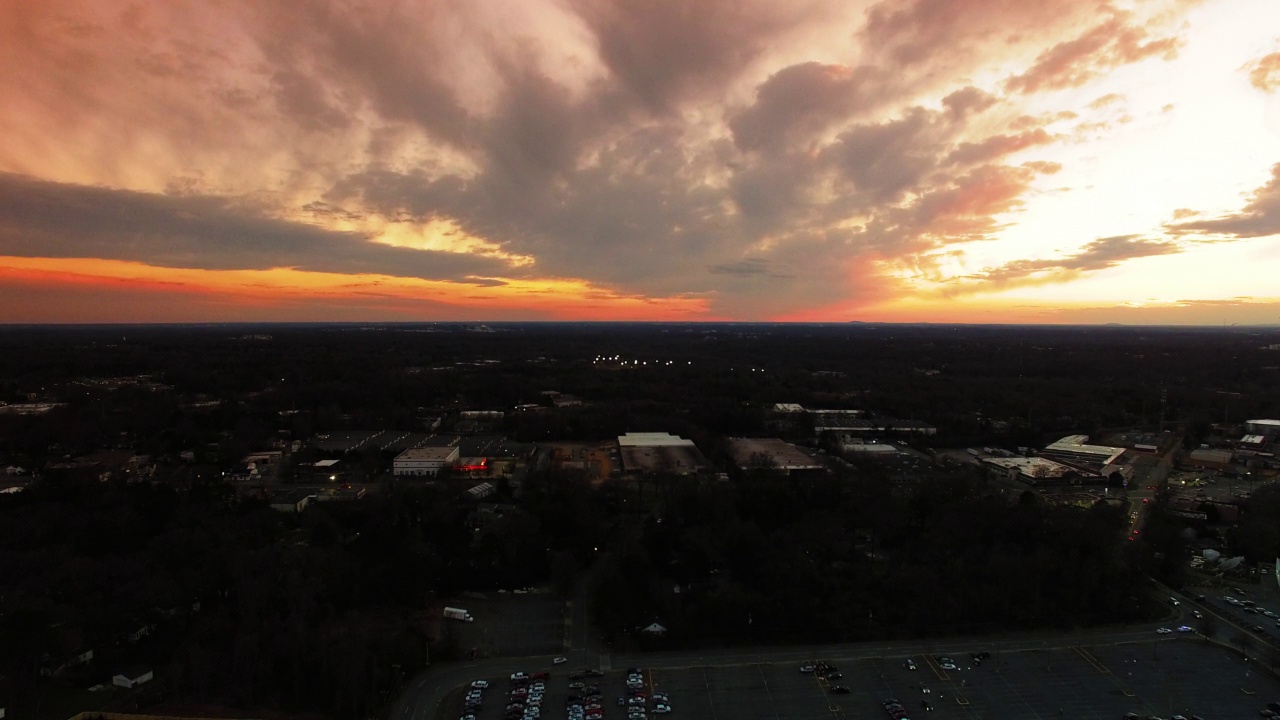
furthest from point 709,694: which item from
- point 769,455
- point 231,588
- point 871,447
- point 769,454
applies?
point 871,447

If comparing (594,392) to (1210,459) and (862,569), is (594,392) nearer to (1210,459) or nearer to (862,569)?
(862,569)

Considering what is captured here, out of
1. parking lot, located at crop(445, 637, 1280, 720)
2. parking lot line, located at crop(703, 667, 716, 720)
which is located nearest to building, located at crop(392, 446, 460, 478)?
parking lot, located at crop(445, 637, 1280, 720)

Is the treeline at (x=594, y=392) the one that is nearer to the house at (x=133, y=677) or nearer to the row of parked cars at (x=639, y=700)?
the house at (x=133, y=677)

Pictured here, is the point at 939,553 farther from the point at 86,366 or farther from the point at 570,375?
the point at 86,366

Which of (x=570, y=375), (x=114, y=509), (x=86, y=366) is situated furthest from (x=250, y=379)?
(x=114, y=509)

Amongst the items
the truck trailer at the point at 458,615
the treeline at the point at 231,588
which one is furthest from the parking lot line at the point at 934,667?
the truck trailer at the point at 458,615
